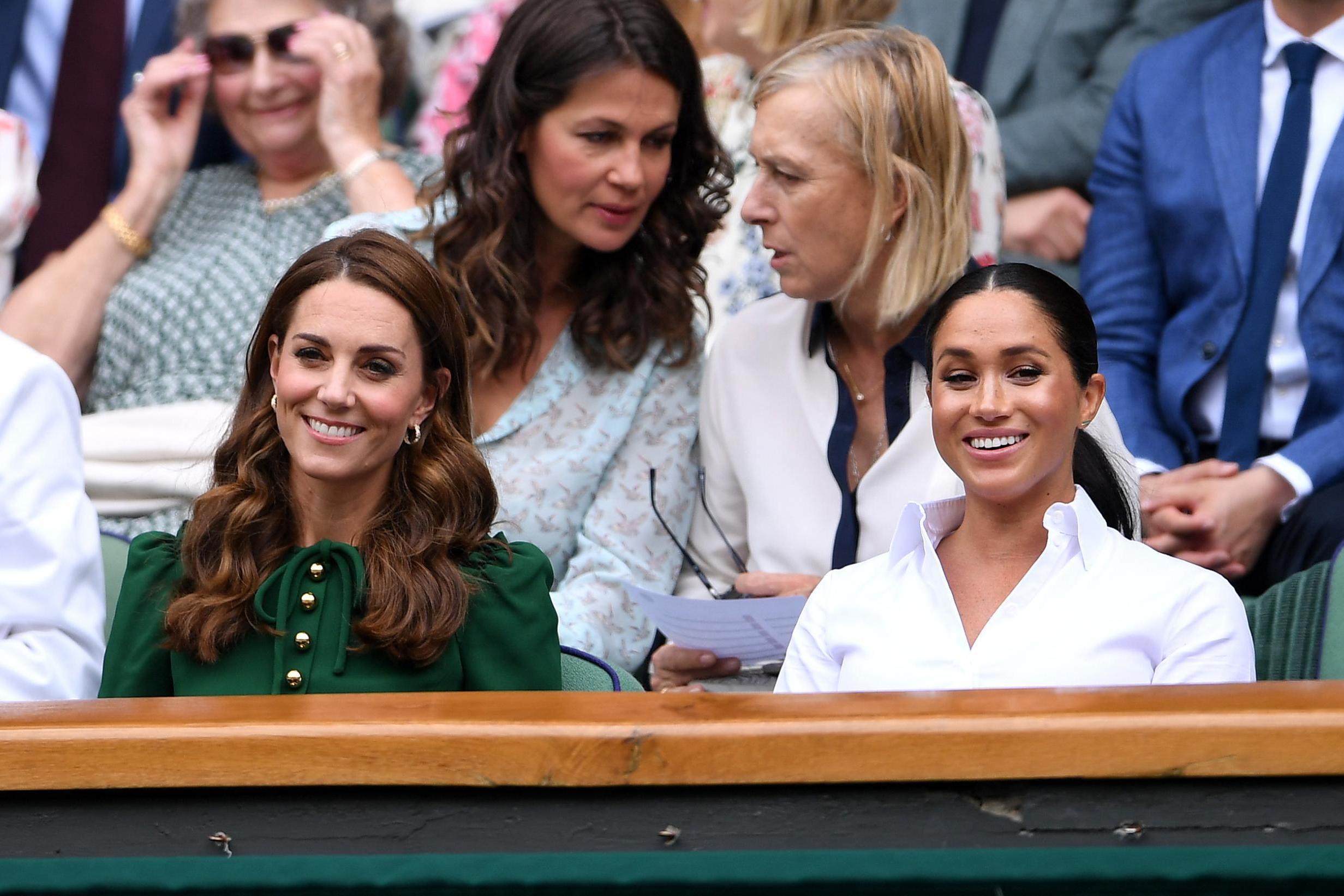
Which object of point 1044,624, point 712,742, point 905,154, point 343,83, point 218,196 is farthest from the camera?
point 218,196

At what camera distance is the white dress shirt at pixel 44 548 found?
193 cm

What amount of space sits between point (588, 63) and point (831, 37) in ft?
1.27

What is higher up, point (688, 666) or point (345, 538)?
point (345, 538)

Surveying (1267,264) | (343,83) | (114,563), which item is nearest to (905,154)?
(1267,264)

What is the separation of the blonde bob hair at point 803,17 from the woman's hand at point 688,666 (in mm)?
1195

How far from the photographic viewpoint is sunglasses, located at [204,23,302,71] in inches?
127

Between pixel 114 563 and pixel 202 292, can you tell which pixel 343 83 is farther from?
pixel 114 563

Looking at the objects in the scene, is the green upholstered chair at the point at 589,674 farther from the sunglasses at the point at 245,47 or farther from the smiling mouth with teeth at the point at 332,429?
the sunglasses at the point at 245,47

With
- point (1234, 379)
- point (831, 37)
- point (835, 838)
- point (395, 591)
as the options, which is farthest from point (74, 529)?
point (1234, 379)

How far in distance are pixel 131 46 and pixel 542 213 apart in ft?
4.11

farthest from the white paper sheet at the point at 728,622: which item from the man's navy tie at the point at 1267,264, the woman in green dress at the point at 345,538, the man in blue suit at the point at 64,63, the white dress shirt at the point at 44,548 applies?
the man in blue suit at the point at 64,63

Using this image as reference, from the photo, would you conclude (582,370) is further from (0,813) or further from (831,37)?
(0,813)

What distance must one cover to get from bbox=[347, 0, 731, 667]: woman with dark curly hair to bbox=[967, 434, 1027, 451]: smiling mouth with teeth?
34.7 inches

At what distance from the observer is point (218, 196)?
3.31 metres
